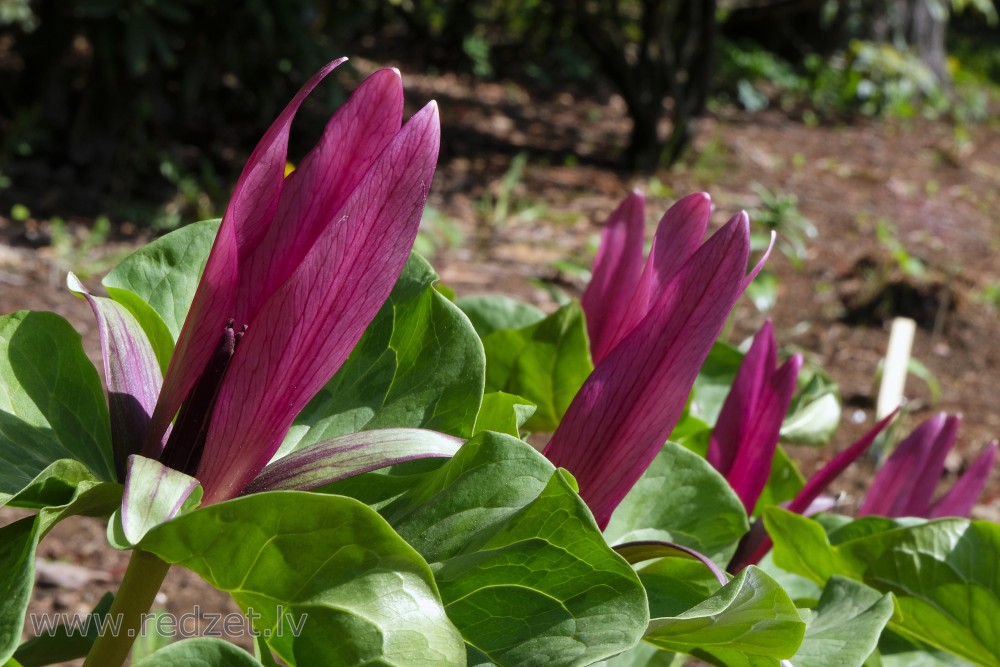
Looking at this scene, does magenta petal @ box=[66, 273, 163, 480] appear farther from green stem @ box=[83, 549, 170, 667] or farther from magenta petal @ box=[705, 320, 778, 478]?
magenta petal @ box=[705, 320, 778, 478]

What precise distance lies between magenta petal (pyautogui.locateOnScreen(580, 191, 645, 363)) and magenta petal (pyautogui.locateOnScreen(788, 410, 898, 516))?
21cm

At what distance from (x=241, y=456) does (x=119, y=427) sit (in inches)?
3.5

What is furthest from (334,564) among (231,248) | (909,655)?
(909,655)

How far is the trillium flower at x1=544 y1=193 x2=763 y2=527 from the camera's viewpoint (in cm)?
64

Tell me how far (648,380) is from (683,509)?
22 centimetres

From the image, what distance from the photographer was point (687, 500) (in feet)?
2.73

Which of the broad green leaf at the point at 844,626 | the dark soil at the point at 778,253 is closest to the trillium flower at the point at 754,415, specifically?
the broad green leaf at the point at 844,626

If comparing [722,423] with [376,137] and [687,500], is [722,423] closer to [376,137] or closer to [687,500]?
[687,500]

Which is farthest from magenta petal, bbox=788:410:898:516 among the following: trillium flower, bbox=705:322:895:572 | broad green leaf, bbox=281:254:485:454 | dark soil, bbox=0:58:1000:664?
dark soil, bbox=0:58:1000:664

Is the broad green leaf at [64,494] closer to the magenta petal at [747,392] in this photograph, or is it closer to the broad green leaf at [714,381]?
the magenta petal at [747,392]

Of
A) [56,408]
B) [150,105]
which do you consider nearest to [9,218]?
[150,105]

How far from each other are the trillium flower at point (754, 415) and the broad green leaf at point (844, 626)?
0.12 meters

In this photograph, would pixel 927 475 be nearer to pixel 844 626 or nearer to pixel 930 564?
pixel 930 564

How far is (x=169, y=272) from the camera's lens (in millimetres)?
814
